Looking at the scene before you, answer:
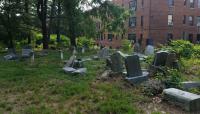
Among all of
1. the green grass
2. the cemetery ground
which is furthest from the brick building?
the cemetery ground

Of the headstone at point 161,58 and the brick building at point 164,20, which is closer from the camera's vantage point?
the headstone at point 161,58

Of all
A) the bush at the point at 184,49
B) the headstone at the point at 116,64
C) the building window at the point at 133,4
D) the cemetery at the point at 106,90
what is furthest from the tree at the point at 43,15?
the building window at the point at 133,4

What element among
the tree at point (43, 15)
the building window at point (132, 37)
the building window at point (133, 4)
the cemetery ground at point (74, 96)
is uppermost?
the building window at point (133, 4)

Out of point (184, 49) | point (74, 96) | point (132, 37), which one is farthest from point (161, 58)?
point (132, 37)

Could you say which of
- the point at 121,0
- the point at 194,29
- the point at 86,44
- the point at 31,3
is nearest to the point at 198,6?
the point at 194,29

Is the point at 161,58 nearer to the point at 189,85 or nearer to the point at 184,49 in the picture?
the point at 189,85

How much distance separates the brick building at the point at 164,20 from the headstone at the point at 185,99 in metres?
34.8

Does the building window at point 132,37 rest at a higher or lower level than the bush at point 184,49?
higher

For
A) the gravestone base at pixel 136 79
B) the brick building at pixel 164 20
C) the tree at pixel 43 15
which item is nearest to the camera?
the gravestone base at pixel 136 79

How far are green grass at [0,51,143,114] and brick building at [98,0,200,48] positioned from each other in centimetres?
3268

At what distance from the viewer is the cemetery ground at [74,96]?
20.6 feet

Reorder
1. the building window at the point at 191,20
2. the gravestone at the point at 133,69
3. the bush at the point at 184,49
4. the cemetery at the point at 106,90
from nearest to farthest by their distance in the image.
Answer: the cemetery at the point at 106,90 → the gravestone at the point at 133,69 → the bush at the point at 184,49 → the building window at the point at 191,20

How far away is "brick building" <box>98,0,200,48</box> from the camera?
42.2 meters

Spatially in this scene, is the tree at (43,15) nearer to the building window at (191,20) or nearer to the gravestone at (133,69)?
the gravestone at (133,69)
